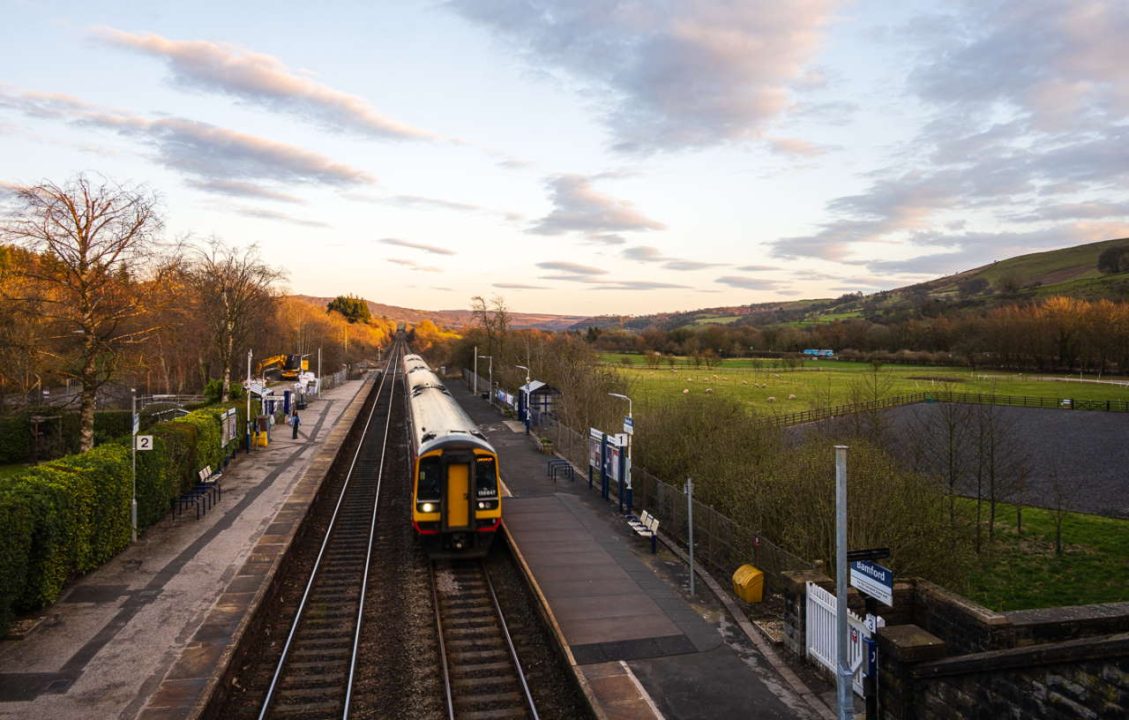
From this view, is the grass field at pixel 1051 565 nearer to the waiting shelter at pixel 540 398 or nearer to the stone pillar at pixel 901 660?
the stone pillar at pixel 901 660

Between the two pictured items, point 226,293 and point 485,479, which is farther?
point 226,293

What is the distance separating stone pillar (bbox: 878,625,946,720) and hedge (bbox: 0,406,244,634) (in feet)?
45.0

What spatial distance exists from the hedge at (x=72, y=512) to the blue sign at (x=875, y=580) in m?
13.4

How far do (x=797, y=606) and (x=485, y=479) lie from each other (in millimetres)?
7751

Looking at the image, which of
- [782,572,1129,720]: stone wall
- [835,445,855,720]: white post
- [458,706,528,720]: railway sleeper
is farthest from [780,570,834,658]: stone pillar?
[458,706,528,720]: railway sleeper

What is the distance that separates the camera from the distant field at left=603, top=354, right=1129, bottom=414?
59344 millimetres

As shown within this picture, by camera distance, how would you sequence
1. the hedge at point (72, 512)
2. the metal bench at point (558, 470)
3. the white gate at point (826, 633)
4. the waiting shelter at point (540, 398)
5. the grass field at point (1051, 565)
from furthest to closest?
the waiting shelter at point (540, 398) < the metal bench at point (558, 470) < the grass field at point (1051, 565) < the hedge at point (72, 512) < the white gate at point (826, 633)

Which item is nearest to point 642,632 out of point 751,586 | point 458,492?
point 751,586

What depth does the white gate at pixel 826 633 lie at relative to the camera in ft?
32.0

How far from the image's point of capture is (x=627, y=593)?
14367mm

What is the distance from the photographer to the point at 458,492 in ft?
53.6

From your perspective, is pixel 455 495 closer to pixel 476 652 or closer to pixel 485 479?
pixel 485 479

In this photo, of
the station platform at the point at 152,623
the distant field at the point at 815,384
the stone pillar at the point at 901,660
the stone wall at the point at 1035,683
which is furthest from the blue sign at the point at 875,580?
the distant field at the point at 815,384

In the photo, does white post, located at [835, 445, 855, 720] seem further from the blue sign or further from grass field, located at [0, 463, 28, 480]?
grass field, located at [0, 463, 28, 480]
